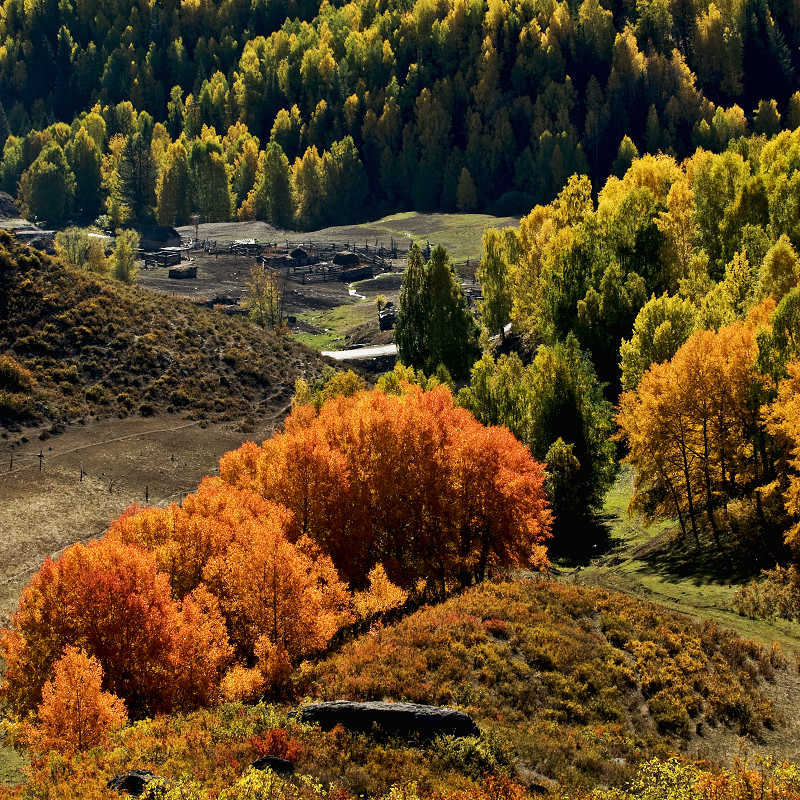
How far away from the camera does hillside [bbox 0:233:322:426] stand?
333 feet

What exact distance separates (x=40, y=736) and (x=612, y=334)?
62.3 meters

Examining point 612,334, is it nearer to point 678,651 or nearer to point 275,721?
point 678,651

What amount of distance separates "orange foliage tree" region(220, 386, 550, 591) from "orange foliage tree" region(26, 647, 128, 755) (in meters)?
19.5

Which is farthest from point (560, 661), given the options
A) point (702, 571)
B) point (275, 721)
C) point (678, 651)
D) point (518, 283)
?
point (518, 283)

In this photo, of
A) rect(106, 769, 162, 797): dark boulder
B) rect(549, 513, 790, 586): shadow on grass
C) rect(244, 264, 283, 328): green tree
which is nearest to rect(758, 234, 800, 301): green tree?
rect(549, 513, 790, 586): shadow on grass

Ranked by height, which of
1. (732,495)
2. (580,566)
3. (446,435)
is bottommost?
(580,566)

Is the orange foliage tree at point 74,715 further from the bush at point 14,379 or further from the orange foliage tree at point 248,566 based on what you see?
the bush at point 14,379

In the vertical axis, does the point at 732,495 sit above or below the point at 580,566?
above

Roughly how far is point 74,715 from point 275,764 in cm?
1252

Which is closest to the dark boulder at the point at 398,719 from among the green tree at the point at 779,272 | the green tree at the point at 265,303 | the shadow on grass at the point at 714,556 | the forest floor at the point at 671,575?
the forest floor at the point at 671,575

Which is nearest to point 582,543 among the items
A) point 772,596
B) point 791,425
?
point 772,596

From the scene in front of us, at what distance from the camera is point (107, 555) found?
46.2 meters

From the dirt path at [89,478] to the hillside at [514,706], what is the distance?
31380 millimetres

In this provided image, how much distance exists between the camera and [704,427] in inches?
2167
